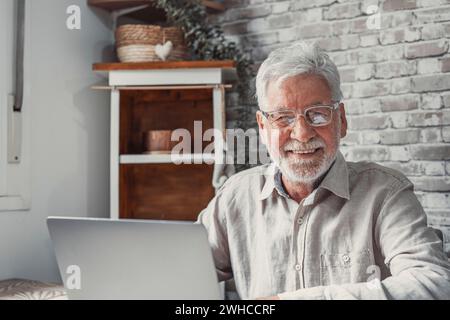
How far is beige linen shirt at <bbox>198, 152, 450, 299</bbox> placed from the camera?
1496mm

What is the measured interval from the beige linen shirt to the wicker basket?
107 cm

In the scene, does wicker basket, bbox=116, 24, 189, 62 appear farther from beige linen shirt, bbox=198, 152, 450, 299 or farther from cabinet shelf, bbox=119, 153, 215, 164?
beige linen shirt, bbox=198, 152, 450, 299

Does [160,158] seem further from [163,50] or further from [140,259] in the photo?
[140,259]

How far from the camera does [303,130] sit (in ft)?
5.24

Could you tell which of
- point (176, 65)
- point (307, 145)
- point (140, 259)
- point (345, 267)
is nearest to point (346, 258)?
point (345, 267)

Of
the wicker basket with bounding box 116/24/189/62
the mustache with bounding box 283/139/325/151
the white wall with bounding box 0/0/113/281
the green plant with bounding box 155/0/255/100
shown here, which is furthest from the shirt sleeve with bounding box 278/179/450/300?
the white wall with bounding box 0/0/113/281

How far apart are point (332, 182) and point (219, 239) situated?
1.25 ft

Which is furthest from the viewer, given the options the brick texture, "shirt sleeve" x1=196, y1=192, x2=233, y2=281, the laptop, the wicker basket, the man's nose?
the wicker basket

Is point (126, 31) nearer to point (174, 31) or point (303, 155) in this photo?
point (174, 31)

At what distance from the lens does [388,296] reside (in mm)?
1253

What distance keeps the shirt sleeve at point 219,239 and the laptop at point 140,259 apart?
0.59 m

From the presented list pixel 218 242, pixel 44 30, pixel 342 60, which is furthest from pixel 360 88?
pixel 44 30

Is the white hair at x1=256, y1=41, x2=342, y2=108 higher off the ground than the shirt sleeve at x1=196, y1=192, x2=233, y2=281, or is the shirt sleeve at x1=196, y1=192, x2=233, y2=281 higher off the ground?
the white hair at x1=256, y1=41, x2=342, y2=108

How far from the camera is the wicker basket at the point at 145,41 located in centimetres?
266
